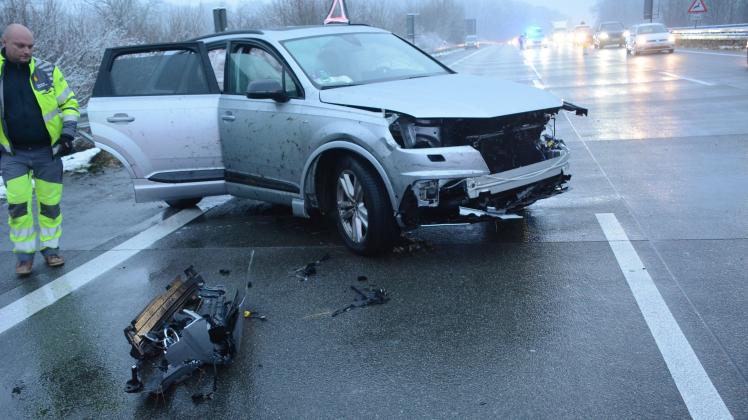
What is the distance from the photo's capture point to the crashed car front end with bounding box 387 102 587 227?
16.8 ft

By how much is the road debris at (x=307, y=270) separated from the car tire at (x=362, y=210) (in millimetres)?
305

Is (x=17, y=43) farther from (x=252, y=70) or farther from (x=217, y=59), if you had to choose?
(x=217, y=59)

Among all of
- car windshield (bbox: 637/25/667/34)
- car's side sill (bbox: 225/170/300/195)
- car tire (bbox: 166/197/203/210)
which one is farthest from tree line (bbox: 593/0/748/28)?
car's side sill (bbox: 225/170/300/195)

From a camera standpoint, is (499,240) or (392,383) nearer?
(392,383)

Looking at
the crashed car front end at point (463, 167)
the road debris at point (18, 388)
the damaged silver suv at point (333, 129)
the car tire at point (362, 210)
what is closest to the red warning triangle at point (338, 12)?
the damaged silver suv at point (333, 129)

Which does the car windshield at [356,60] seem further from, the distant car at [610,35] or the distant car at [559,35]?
the distant car at [559,35]

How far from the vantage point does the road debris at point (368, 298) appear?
472cm

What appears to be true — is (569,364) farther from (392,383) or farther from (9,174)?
(9,174)

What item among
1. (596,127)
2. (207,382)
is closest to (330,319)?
(207,382)

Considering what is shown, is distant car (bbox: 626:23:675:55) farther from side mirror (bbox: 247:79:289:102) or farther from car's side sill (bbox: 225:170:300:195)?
side mirror (bbox: 247:79:289:102)

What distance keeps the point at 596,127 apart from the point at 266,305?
8305mm

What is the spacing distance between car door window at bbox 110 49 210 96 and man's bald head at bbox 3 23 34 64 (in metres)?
1.39

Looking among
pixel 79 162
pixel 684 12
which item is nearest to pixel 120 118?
pixel 79 162

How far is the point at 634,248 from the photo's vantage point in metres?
5.48
